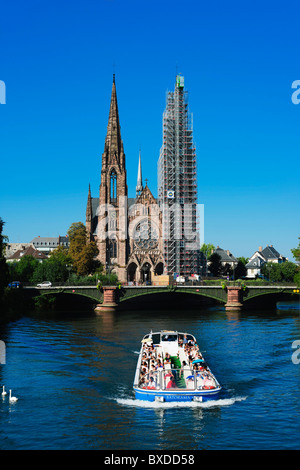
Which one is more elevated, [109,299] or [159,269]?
[159,269]

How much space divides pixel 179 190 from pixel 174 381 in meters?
101

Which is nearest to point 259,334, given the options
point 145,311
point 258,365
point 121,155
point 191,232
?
point 258,365

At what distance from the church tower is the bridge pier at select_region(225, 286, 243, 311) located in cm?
4198

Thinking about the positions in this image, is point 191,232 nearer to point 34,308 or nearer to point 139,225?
point 139,225

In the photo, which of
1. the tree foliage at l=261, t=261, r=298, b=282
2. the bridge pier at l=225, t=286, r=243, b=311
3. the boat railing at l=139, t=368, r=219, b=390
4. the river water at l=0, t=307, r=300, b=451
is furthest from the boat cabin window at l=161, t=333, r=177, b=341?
the tree foliage at l=261, t=261, r=298, b=282

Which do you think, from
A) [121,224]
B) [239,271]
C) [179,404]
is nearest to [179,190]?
[121,224]

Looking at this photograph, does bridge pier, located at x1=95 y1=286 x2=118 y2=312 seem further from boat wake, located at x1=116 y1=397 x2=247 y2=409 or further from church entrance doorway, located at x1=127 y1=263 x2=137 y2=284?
boat wake, located at x1=116 y1=397 x2=247 y2=409

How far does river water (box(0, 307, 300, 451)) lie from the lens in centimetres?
2808

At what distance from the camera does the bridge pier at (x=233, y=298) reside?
10081 centimetres

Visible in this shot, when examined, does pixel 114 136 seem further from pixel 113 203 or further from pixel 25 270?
pixel 25 270

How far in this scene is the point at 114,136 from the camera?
149 m
